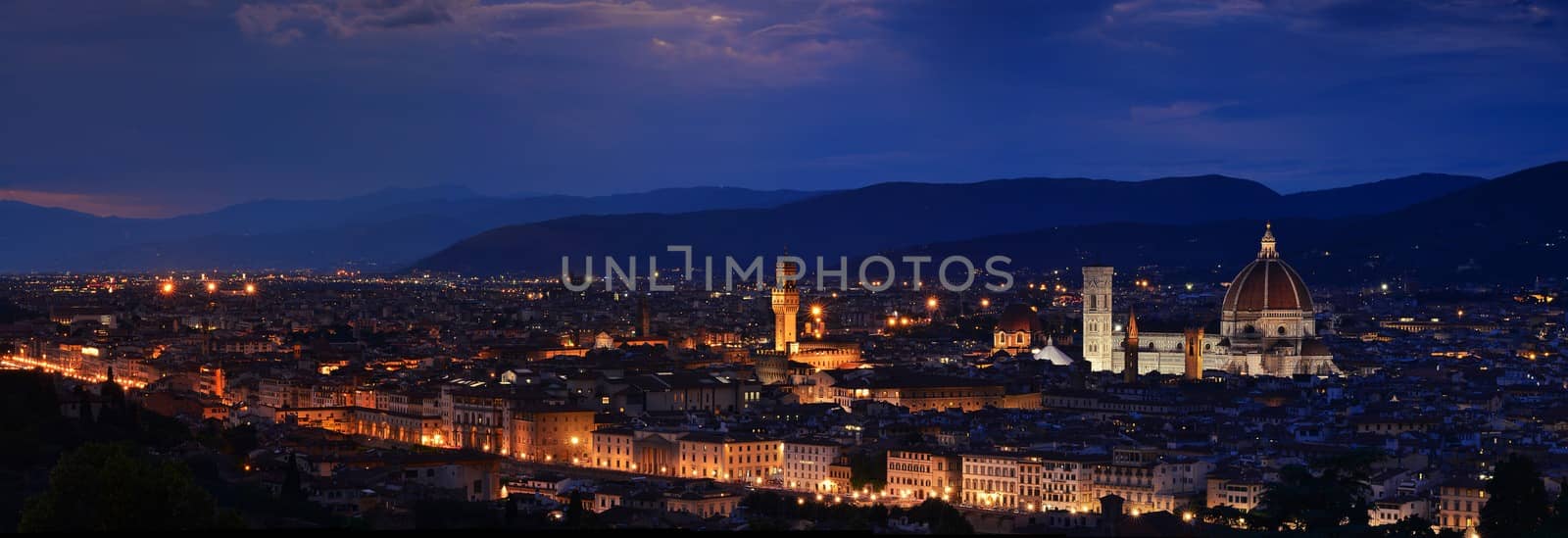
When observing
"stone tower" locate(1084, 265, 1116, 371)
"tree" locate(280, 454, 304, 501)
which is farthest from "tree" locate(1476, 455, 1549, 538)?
"stone tower" locate(1084, 265, 1116, 371)

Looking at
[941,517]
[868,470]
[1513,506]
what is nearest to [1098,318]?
[868,470]

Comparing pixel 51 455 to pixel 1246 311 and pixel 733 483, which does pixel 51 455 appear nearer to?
pixel 733 483

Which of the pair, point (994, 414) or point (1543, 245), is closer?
point (994, 414)

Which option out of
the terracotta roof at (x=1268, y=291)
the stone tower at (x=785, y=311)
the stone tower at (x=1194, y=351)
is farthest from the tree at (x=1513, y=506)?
the stone tower at (x=785, y=311)

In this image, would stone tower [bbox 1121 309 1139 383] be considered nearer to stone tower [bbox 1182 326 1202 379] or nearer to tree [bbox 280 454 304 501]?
stone tower [bbox 1182 326 1202 379]

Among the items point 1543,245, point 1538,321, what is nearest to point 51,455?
point 1538,321

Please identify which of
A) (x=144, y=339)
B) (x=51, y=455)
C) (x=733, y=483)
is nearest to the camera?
(x=51, y=455)

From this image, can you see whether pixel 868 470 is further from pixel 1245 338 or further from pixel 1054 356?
pixel 1054 356
